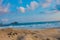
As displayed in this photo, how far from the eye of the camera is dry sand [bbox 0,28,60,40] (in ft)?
9.23

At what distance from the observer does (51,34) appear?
2.82 meters

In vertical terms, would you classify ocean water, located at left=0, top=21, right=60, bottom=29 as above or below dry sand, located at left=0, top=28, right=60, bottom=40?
above

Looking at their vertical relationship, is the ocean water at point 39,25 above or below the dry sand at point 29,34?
above

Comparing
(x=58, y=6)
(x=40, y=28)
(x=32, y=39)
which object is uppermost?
(x=58, y=6)

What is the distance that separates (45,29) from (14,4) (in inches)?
28.1

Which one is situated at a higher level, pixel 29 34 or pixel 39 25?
pixel 39 25

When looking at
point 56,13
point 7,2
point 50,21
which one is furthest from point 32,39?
point 7,2

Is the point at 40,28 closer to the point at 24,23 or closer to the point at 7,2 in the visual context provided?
the point at 24,23

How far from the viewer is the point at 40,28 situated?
2859 millimetres

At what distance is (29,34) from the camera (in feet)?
9.37

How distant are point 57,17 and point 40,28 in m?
0.35

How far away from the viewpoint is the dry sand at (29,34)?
2.81 metres

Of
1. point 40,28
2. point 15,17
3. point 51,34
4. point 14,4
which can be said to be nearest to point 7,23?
point 15,17

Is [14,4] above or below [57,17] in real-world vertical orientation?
above
